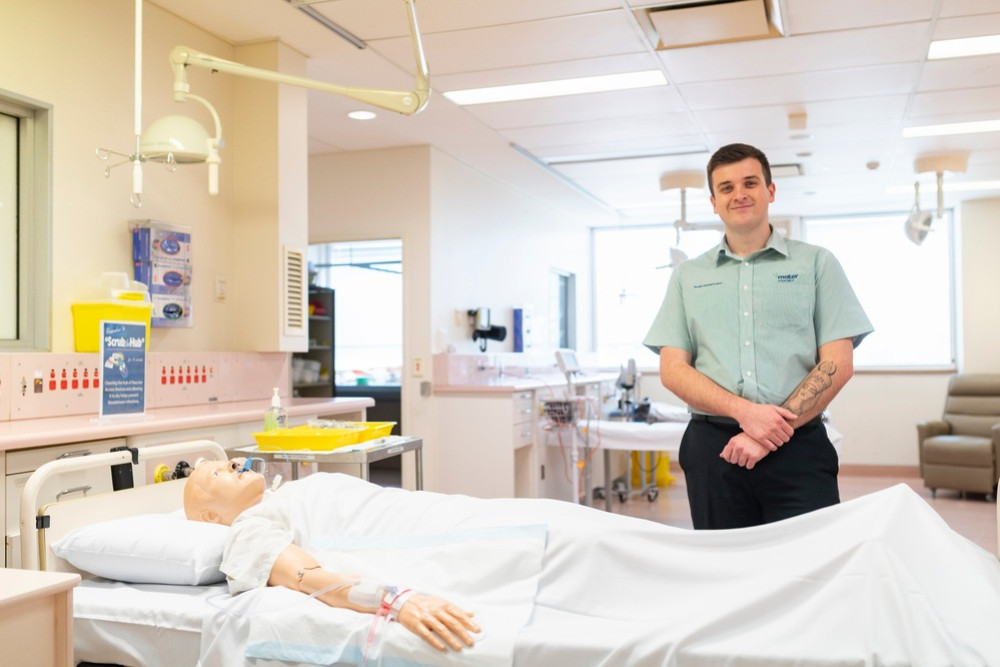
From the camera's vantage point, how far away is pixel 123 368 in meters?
3.19

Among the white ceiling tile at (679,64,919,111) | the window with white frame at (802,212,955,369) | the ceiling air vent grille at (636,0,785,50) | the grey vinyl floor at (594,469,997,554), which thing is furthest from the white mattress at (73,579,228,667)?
the window with white frame at (802,212,955,369)

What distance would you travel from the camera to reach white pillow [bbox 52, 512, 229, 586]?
204 centimetres

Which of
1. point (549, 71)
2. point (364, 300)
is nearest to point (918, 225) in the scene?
point (549, 71)

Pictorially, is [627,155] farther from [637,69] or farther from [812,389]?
[812,389]

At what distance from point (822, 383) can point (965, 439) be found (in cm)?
576

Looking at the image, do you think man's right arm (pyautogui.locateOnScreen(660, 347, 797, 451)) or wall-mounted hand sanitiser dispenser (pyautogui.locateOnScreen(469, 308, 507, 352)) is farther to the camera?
wall-mounted hand sanitiser dispenser (pyautogui.locateOnScreen(469, 308, 507, 352))

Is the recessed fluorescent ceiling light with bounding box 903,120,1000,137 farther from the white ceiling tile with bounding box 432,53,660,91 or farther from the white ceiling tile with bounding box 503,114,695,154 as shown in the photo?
the white ceiling tile with bounding box 432,53,660,91

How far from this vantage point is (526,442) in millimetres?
5746

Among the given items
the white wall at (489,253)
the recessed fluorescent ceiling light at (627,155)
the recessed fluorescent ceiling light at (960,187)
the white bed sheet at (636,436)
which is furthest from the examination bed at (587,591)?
the recessed fluorescent ceiling light at (960,187)

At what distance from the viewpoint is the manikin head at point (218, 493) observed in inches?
89.8

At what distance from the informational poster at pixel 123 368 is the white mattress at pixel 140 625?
1.26 m

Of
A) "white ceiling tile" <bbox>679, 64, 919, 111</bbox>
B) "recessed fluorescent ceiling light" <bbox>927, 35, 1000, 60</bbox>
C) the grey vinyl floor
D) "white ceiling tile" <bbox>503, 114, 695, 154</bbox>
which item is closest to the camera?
"recessed fluorescent ceiling light" <bbox>927, 35, 1000, 60</bbox>

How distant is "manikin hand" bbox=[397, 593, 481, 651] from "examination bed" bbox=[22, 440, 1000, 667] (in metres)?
0.03

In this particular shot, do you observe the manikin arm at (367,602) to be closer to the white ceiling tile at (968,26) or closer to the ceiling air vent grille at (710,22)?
the ceiling air vent grille at (710,22)
